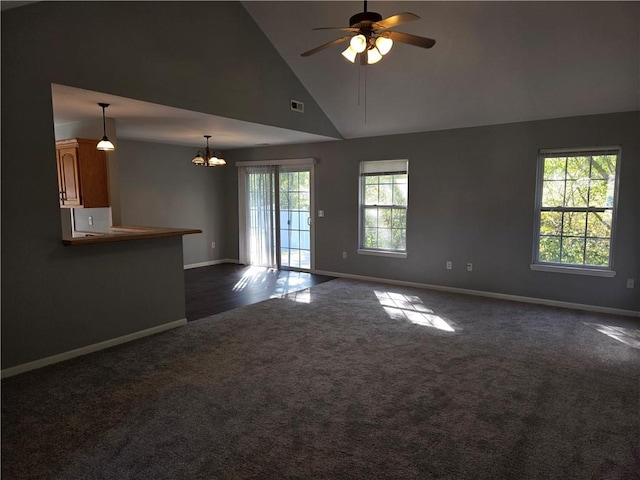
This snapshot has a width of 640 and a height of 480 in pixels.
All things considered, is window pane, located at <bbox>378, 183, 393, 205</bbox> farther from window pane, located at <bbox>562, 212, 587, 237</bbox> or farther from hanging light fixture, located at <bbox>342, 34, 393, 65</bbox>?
hanging light fixture, located at <bbox>342, 34, 393, 65</bbox>

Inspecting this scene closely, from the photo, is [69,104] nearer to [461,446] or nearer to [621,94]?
[461,446]

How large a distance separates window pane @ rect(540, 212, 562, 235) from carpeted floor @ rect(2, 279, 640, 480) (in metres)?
1.26

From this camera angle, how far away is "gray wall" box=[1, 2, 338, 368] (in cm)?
312

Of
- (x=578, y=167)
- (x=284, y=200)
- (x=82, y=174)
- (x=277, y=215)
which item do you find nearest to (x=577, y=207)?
(x=578, y=167)

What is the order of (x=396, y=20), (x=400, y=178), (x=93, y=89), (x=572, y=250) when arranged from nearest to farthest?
(x=396, y=20), (x=93, y=89), (x=572, y=250), (x=400, y=178)

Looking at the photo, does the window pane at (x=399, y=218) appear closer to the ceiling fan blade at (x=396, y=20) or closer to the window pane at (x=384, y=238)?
the window pane at (x=384, y=238)

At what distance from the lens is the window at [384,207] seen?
637 centimetres

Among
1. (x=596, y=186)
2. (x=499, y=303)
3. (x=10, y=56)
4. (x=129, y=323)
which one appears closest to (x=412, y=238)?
(x=499, y=303)

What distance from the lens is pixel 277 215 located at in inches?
305

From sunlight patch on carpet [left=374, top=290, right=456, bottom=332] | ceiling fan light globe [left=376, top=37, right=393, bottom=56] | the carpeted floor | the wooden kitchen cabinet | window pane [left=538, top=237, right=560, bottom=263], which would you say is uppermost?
ceiling fan light globe [left=376, top=37, right=393, bottom=56]

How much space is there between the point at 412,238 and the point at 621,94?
3052 millimetres

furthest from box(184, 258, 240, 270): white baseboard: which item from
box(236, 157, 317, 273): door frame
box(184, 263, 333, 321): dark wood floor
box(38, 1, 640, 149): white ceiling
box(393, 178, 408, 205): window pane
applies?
box(393, 178, 408, 205): window pane

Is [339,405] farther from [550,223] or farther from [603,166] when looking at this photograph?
[603,166]

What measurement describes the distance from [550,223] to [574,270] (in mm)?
649
